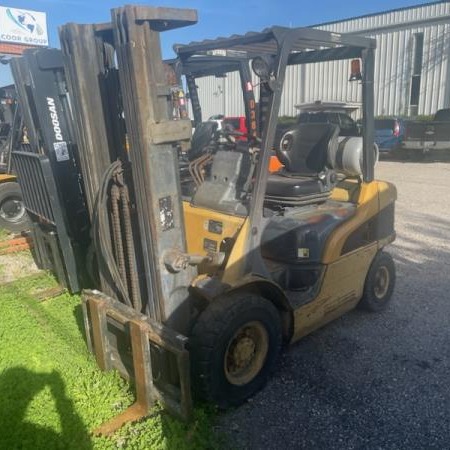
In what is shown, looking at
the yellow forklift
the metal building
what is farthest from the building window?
the yellow forklift

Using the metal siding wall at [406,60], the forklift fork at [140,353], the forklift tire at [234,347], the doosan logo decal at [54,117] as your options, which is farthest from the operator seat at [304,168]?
the metal siding wall at [406,60]

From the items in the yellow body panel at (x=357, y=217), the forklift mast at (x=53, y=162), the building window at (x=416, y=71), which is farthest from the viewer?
the building window at (x=416, y=71)

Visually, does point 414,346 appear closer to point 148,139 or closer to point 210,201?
point 210,201

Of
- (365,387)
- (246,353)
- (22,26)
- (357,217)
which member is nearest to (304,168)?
(357,217)

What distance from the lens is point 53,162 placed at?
14.0 ft

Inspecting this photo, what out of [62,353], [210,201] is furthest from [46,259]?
[210,201]

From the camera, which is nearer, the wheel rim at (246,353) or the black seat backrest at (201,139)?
the wheel rim at (246,353)

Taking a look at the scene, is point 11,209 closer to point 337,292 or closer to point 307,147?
point 307,147

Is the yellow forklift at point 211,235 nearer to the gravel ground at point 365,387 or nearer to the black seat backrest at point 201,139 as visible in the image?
the gravel ground at point 365,387

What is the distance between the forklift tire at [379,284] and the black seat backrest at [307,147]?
42.3 inches

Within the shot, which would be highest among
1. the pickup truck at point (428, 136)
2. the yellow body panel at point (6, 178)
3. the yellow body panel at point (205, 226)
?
the yellow body panel at point (205, 226)

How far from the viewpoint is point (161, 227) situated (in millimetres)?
2850

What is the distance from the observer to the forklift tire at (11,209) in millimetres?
7875

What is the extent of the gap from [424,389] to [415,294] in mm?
1783
